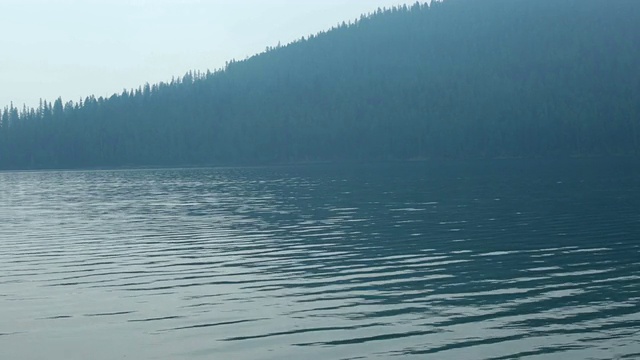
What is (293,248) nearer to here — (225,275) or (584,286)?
(225,275)

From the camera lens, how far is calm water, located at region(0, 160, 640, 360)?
870 inches

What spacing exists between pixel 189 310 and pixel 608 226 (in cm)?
2916

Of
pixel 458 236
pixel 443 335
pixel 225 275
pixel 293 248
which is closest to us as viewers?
pixel 443 335

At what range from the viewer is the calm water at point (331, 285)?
72.5 feet

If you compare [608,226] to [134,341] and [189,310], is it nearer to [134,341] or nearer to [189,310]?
[189,310]

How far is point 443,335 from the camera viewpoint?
73.9ft

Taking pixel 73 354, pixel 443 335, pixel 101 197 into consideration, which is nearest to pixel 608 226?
pixel 443 335

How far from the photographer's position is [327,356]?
20812 millimetres

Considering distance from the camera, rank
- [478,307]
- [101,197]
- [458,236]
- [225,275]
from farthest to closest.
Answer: [101,197]
[458,236]
[225,275]
[478,307]

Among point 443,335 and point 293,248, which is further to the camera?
point 293,248

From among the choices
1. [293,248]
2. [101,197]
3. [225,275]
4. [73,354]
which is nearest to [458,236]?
[293,248]

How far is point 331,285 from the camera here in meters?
30.5

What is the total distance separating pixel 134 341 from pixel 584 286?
15.1 metres

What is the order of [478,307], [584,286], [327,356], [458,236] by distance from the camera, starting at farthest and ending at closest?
[458,236] → [584,286] → [478,307] → [327,356]
